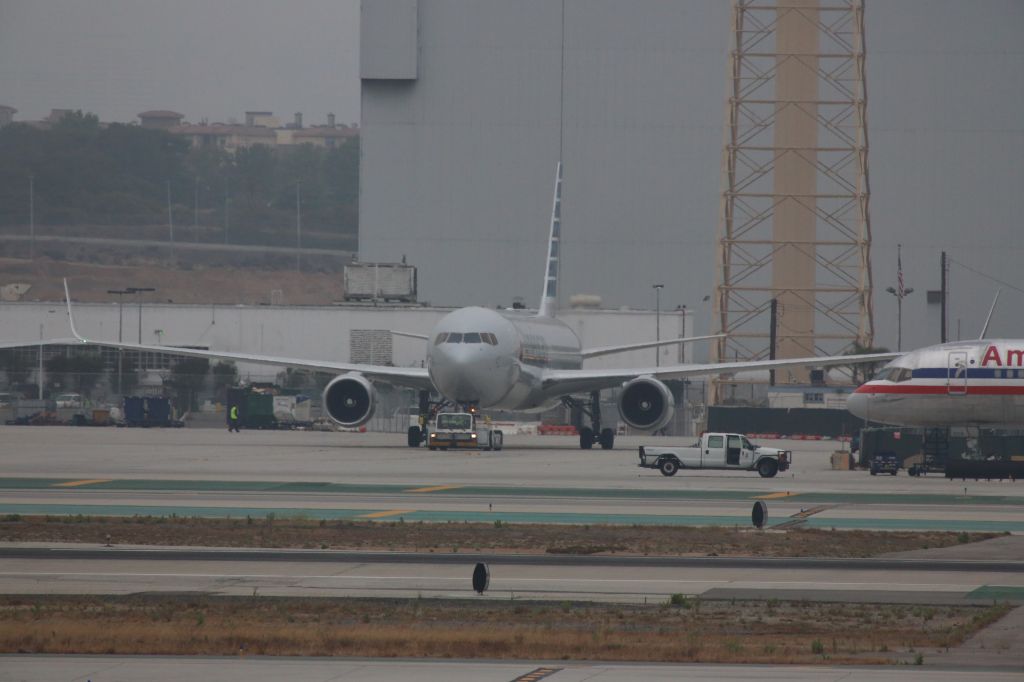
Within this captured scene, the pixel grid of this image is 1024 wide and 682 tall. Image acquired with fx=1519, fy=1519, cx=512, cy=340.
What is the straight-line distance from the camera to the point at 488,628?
17.4 meters

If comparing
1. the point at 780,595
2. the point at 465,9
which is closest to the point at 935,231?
the point at 465,9

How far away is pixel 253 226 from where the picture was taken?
175 metres

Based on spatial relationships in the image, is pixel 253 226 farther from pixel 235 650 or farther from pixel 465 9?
pixel 235 650

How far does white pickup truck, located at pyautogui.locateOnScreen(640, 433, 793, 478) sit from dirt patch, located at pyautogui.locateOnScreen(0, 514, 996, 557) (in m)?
15.8

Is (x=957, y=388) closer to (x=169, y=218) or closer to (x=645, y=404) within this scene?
(x=645, y=404)

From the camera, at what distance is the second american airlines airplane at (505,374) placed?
53344mm

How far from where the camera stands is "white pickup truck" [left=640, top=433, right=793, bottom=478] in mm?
44062

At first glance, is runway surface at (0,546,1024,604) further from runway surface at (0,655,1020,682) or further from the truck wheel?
the truck wheel

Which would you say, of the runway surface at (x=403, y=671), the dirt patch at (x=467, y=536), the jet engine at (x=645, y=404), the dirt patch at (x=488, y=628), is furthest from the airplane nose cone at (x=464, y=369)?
the runway surface at (x=403, y=671)

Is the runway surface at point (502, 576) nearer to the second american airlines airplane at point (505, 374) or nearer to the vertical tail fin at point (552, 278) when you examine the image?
the second american airlines airplane at point (505, 374)

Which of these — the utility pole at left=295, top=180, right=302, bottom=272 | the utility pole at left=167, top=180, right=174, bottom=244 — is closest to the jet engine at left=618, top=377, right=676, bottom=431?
the utility pole at left=295, top=180, right=302, bottom=272

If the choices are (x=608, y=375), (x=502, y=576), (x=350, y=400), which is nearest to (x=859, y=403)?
(x=608, y=375)

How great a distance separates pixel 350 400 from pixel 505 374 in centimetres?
678

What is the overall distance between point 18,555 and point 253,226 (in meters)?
154
